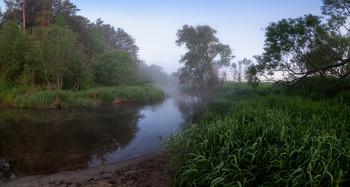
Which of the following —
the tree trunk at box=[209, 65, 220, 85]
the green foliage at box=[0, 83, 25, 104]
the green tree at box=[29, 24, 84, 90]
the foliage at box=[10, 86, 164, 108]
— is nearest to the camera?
the foliage at box=[10, 86, 164, 108]

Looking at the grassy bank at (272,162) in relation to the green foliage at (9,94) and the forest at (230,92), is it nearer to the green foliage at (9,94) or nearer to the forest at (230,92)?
the forest at (230,92)

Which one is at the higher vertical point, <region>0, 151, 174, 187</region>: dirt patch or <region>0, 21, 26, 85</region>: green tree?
<region>0, 21, 26, 85</region>: green tree

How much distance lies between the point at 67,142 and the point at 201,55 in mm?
27635

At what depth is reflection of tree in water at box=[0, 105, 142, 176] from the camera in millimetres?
5020

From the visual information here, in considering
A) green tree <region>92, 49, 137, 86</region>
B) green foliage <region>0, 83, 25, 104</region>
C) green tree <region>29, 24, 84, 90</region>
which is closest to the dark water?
green foliage <region>0, 83, 25, 104</region>

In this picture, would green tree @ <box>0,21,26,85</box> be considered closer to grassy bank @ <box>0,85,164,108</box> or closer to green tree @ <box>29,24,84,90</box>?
green tree @ <box>29,24,84,90</box>

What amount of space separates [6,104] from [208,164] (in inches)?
717

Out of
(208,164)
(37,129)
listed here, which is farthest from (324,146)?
(37,129)

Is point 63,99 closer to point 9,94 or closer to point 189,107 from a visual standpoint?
point 9,94

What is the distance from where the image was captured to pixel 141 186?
3340mm

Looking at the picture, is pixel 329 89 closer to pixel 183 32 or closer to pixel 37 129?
pixel 37 129

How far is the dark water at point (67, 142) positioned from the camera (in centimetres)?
500

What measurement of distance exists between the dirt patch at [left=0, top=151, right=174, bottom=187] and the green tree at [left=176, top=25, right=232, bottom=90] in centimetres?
2759

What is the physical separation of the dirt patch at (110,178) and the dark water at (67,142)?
2.04 feet
